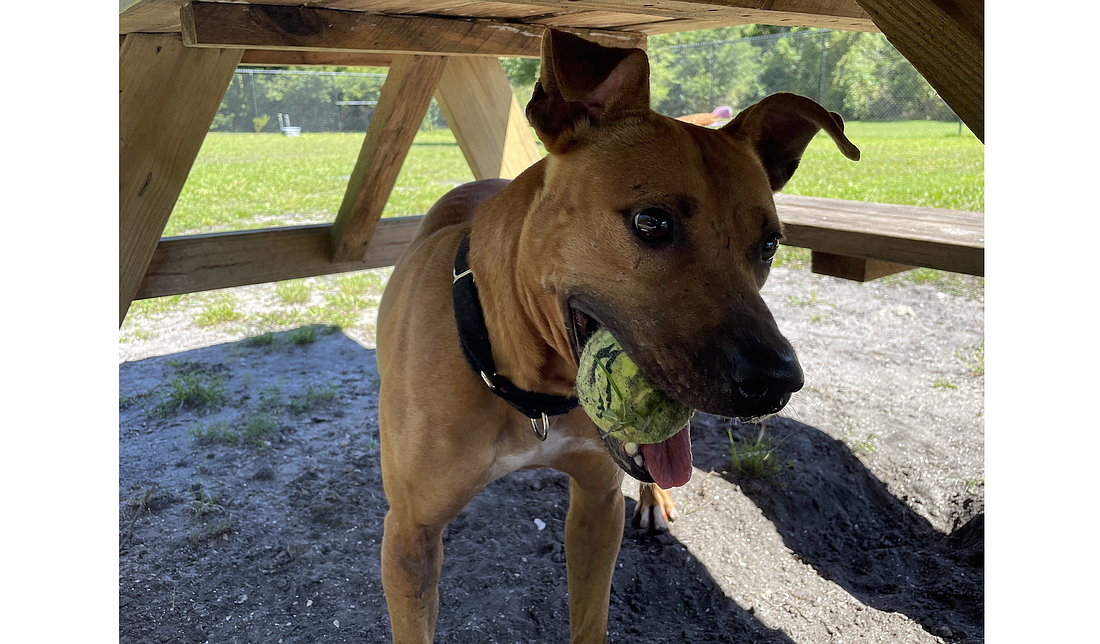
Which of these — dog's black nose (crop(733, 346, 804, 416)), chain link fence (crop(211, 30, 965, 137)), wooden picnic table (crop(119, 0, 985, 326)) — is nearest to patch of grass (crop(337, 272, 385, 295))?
wooden picnic table (crop(119, 0, 985, 326))

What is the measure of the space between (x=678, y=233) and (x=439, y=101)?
266cm

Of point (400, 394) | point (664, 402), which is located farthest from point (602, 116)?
point (400, 394)

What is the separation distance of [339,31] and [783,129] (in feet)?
4.89

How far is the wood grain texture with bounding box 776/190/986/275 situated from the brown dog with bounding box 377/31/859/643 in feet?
3.83

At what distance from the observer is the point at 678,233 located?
1548mm

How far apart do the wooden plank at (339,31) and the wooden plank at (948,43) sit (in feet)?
5.95

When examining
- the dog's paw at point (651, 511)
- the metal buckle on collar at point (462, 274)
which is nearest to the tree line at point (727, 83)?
the dog's paw at point (651, 511)

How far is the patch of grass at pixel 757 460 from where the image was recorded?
3631 mm

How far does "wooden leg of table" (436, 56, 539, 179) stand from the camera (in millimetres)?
3871

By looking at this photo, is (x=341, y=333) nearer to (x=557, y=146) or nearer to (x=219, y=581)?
(x=219, y=581)

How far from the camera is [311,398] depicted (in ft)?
15.2

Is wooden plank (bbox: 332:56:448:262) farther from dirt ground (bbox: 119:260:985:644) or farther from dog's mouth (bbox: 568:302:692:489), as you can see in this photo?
dog's mouth (bbox: 568:302:692:489)

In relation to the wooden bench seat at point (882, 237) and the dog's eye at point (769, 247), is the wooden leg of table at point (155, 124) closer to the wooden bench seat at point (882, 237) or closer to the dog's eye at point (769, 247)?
the dog's eye at point (769, 247)

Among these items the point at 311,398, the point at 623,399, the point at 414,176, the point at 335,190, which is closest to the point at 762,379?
the point at 623,399
